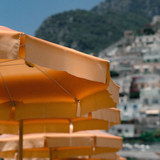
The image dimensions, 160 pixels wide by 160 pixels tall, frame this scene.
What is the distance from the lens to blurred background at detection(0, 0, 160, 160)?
988cm

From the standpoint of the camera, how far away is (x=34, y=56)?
268 cm

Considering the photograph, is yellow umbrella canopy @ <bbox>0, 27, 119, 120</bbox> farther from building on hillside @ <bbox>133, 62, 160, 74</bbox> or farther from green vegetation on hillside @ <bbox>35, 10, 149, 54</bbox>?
green vegetation on hillside @ <bbox>35, 10, 149, 54</bbox>

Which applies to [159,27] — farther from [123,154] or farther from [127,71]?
[123,154]

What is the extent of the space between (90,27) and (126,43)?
160 feet

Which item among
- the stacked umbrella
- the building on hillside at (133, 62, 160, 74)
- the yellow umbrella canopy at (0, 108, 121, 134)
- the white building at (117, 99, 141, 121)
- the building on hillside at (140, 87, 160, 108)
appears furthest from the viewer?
the building on hillside at (133, 62, 160, 74)

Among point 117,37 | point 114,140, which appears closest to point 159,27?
point 117,37

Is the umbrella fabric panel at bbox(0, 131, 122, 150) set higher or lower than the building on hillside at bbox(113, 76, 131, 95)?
lower

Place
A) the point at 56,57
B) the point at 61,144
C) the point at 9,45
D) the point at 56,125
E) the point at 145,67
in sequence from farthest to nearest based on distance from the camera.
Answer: the point at 145,67 → the point at 56,125 → the point at 61,144 → the point at 56,57 → the point at 9,45

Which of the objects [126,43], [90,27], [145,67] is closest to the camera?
[145,67]

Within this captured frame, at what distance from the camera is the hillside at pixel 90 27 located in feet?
406

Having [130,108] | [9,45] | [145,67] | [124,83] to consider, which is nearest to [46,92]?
[9,45]

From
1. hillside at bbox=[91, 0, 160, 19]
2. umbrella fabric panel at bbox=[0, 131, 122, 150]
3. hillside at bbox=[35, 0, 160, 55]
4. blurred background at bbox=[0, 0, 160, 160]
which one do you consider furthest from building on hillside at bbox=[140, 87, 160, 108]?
hillside at bbox=[91, 0, 160, 19]

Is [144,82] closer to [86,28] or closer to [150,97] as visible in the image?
[150,97]

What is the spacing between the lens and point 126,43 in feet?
309
